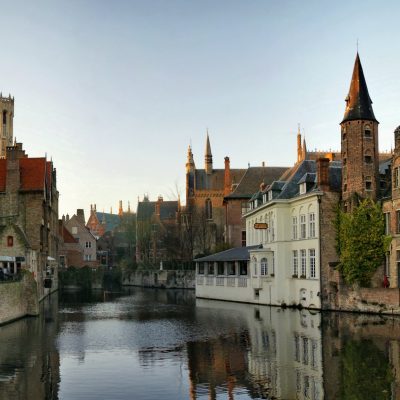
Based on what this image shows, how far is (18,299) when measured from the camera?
37656 mm

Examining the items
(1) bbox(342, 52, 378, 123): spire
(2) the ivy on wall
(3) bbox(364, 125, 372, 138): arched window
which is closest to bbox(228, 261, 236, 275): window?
(2) the ivy on wall

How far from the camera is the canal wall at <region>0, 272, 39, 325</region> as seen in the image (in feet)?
114

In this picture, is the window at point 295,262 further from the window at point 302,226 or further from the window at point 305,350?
the window at point 305,350

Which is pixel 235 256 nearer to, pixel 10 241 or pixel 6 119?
pixel 10 241

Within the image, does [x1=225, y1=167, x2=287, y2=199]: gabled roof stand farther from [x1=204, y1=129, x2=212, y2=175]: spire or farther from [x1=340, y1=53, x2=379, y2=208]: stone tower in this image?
[x1=340, y1=53, x2=379, y2=208]: stone tower

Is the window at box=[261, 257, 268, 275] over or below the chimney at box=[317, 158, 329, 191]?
below

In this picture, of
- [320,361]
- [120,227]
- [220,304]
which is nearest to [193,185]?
[120,227]

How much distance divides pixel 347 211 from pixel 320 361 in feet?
69.6

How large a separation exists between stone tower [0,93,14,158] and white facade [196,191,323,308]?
3637 inches

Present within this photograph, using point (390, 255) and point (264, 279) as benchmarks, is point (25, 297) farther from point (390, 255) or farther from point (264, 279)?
point (390, 255)

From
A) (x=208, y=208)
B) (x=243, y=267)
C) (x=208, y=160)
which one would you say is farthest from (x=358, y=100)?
(x=208, y=160)

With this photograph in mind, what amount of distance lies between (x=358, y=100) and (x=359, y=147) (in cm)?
364

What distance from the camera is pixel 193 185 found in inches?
4023

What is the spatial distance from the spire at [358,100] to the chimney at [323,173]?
347 cm
